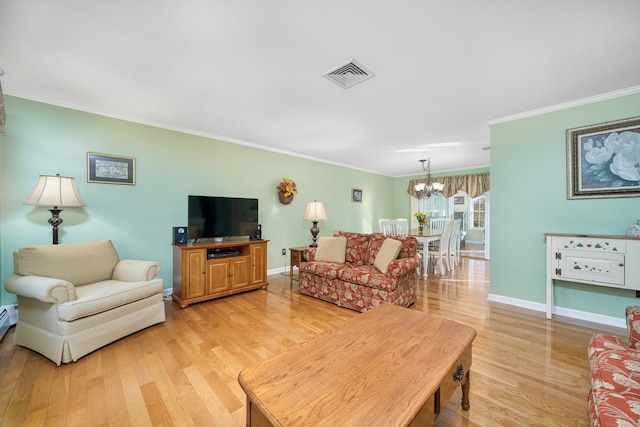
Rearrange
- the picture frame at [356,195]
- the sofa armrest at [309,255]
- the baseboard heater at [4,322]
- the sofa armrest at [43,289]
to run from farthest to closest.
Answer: the picture frame at [356,195], the sofa armrest at [309,255], the baseboard heater at [4,322], the sofa armrest at [43,289]

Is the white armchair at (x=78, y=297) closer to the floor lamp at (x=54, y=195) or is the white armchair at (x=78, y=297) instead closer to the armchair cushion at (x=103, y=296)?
the armchair cushion at (x=103, y=296)

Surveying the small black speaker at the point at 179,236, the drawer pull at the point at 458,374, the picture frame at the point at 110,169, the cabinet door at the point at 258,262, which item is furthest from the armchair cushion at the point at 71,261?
the drawer pull at the point at 458,374

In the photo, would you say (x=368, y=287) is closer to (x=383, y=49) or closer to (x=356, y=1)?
(x=383, y=49)

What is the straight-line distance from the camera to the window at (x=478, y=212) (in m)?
6.66

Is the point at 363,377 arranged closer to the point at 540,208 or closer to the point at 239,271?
the point at 239,271

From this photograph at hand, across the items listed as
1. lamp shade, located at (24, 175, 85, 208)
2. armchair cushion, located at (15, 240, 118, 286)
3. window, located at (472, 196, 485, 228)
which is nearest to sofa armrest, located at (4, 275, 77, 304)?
armchair cushion, located at (15, 240, 118, 286)

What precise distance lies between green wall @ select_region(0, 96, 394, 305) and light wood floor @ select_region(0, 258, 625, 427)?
Result: 40.5 inches

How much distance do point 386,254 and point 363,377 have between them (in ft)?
6.93

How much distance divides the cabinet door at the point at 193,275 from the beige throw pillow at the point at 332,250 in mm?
1536

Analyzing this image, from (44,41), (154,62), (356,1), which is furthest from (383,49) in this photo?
(44,41)

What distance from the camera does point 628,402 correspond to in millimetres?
942

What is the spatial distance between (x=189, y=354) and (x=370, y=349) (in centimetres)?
157

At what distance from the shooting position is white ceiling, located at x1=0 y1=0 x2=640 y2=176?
4.95 feet

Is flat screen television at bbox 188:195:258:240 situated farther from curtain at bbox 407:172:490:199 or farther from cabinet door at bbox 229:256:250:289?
curtain at bbox 407:172:490:199
